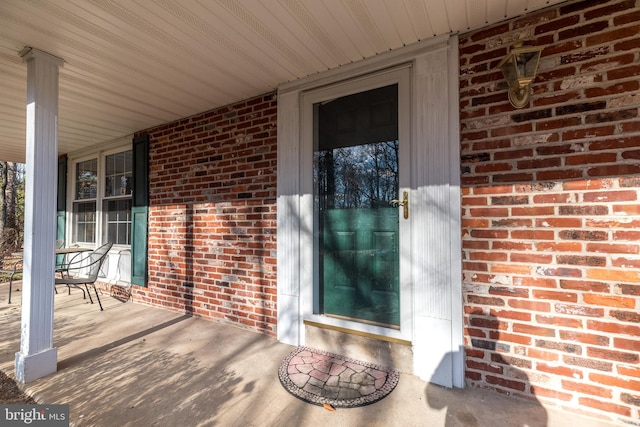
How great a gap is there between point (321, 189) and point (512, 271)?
1586mm

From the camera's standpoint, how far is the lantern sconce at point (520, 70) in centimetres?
177

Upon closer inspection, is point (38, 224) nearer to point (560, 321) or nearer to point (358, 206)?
A: point (358, 206)

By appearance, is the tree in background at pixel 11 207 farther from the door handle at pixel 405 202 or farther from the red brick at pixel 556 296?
the red brick at pixel 556 296

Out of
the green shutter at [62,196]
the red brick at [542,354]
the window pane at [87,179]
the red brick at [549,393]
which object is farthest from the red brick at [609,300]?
the green shutter at [62,196]

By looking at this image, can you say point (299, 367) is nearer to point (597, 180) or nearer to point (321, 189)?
point (321, 189)

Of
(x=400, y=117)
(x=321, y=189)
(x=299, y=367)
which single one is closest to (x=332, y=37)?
(x=400, y=117)

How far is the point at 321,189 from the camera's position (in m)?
2.76

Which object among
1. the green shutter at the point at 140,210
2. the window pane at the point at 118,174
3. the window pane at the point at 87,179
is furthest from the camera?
the window pane at the point at 87,179

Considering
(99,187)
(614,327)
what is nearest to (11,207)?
(99,187)

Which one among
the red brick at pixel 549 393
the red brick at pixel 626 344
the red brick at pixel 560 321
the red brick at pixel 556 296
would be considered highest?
the red brick at pixel 556 296

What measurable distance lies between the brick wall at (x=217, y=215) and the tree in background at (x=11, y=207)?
27.6ft

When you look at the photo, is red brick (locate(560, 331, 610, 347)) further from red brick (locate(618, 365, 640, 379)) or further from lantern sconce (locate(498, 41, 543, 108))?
lantern sconce (locate(498, 41, 543, 108))

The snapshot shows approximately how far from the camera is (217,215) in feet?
11.2

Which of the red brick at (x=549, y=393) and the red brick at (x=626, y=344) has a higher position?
the red brick at (x=626, y=344)
